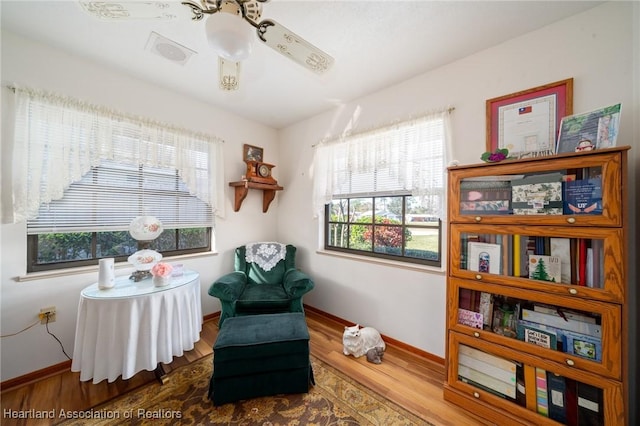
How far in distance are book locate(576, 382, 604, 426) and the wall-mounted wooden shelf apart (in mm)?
2911

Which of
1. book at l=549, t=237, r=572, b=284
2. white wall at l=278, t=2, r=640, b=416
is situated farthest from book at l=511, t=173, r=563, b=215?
white wall at l=278, t=2, r=640, b=416

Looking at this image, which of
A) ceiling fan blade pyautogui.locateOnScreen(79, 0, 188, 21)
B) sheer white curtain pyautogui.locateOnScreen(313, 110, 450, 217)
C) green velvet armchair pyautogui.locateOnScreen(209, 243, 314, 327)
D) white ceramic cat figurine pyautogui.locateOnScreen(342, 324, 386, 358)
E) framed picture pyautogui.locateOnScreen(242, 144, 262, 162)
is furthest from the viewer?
framed picture pyautogui.locateOnScreen(242, 144, 262, 162)

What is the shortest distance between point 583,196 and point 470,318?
931 mm

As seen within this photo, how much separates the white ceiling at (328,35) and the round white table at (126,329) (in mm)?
1605

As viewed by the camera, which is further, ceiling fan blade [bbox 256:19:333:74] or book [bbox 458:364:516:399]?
book [bbox 458:364:516:399]

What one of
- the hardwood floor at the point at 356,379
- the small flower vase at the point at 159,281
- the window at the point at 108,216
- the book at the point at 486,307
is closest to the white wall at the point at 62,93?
the window at the point at 108,216

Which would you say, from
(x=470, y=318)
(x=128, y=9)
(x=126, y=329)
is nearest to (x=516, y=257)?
(x=470, y=318)

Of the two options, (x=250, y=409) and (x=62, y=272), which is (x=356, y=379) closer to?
(x=250, y=409)

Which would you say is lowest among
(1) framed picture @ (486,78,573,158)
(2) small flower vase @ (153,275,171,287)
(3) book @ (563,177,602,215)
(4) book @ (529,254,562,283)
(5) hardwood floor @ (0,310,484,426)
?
(5) hardwood floor @ (0,310,484,426)

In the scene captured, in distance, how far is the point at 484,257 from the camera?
1.45 meters

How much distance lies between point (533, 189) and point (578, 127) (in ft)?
1.29

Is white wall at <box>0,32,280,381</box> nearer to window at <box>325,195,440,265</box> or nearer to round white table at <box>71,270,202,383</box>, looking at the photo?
round white table at <box>71,270,202,383</box>

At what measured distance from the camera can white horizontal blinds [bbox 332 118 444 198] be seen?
6.29ft

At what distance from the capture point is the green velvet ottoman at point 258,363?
1.45 m
